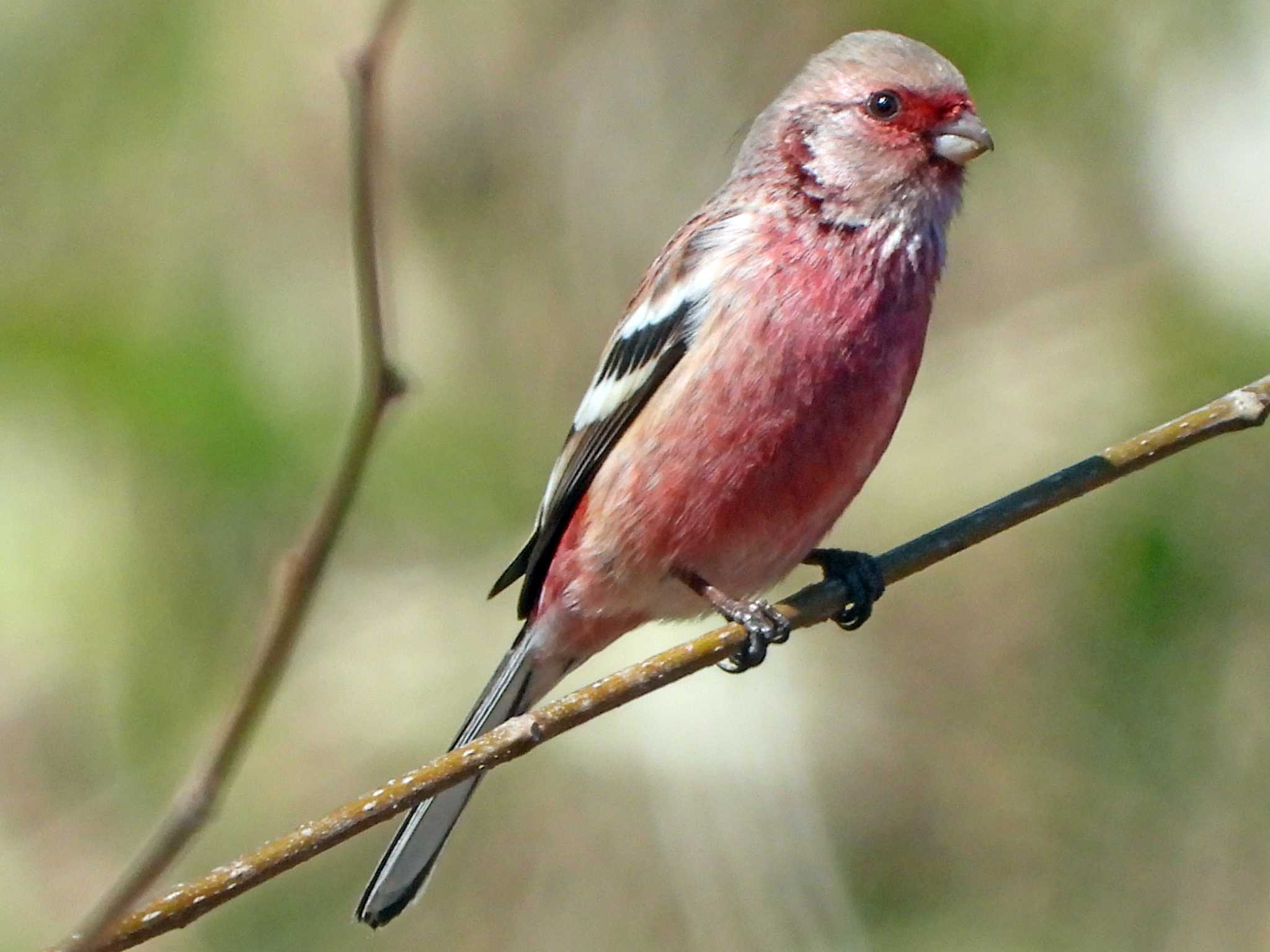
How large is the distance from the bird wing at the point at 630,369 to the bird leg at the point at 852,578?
693mm

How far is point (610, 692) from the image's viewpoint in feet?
10.3

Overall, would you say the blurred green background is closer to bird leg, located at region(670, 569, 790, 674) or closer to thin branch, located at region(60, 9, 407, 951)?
bird leg, located at region(670, 569, 790, 674)

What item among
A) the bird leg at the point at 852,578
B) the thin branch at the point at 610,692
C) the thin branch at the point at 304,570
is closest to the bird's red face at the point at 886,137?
the bird leg at the point at 852,578

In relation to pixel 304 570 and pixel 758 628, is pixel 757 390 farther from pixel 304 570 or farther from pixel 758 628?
pixel 304 570

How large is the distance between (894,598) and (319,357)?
2.41 metres

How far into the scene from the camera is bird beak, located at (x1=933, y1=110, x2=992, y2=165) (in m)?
4.46

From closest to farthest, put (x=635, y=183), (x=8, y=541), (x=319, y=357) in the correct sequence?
(x=8, y=541) → (x=319, y=357) → (x=635, y=183)

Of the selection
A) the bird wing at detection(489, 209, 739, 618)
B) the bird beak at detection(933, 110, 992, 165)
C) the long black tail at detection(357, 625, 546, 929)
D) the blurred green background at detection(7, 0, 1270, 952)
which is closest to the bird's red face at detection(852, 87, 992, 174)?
the bird beak at detection(933, 110, 992, 165)

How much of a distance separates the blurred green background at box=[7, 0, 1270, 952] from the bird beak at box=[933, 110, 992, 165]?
23.6 inches

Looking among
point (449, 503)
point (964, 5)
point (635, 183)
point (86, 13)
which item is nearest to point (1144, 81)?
point (964, 5)

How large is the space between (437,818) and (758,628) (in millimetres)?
1125

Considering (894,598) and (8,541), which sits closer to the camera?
(8,541)

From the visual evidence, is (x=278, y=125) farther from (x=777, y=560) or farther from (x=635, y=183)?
(x=777, y=560)

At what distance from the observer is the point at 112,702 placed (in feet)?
15.6
